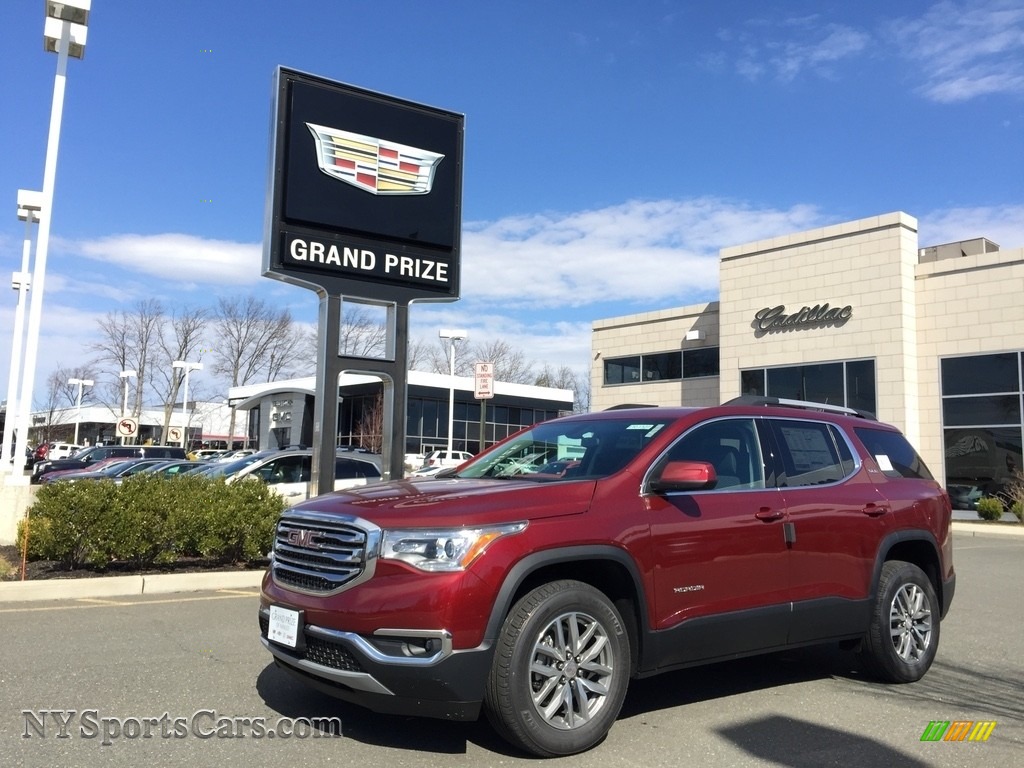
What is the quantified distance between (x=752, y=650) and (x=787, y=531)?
0.74 m

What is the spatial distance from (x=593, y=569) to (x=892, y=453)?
307cm

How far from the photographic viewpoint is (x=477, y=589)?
3973 mm

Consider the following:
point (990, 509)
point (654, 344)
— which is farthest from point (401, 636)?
point (654, 344)

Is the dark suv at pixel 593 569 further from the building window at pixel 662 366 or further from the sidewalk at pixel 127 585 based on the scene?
the building window at pixel 662 366

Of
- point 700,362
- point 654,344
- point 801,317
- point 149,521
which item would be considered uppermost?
A: point 801,317

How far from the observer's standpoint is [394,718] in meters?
4.82

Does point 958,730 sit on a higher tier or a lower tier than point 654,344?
lower

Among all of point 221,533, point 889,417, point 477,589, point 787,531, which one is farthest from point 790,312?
point 477,589

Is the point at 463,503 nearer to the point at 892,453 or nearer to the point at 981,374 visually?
the point at 892,453

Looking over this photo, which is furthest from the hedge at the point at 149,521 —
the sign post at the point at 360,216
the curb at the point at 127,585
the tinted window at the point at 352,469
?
the tinted window at the point at 352,469

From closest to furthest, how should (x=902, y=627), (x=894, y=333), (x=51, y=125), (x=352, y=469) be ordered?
1. (x=902, y=627)
2. (x=51, y=125)
3. (x=352, y=469)
4. (x=894, y=333)

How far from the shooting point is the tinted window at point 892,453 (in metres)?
6.22

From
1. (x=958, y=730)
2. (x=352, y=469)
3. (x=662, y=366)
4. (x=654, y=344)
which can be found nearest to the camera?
(x=958, y=730)

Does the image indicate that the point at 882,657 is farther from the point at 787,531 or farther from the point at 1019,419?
the point at 1019,419
